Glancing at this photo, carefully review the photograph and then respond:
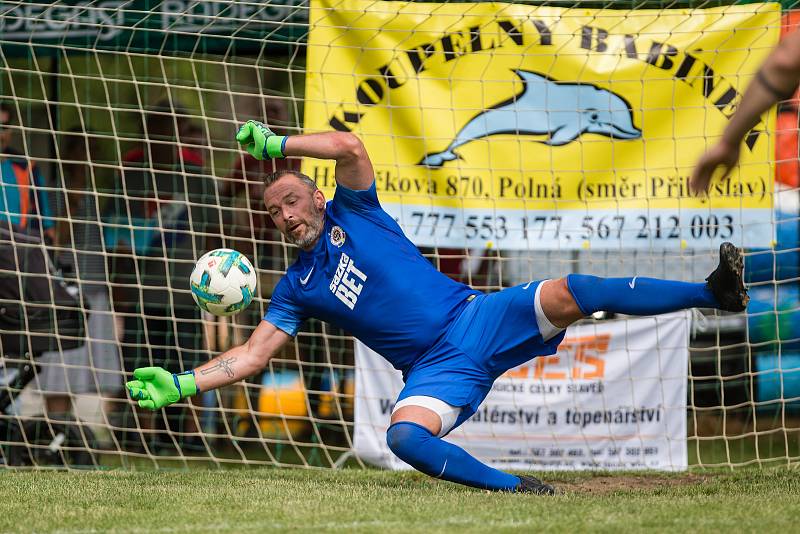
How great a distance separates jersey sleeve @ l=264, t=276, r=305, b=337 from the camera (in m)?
5.57

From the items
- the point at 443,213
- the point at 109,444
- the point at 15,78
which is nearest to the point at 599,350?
the point at 443,213

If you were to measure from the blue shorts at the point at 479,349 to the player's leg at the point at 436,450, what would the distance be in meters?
0.07

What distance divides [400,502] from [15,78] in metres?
6.52

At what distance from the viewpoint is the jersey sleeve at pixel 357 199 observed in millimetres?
5434

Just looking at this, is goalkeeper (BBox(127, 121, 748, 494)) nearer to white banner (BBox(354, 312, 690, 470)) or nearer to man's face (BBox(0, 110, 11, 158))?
white banner (BBox(354, 312, 690, 470))

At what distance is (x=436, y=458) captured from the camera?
4.90 meters

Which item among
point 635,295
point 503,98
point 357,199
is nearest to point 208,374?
point 357,199

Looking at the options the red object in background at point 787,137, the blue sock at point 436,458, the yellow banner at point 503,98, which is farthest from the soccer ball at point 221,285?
the red object in background at point 787,137

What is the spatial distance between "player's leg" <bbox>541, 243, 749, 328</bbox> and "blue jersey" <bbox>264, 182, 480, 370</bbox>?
595 millimetres

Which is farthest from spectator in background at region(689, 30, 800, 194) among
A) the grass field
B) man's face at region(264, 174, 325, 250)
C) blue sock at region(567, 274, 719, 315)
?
man's face at region(264, 174, 325, 250)

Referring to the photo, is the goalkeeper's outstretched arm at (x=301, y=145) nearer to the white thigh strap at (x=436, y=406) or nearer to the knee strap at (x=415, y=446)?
the white thigh strap at (x=436, y=406)

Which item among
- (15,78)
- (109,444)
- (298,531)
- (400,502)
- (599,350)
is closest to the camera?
(298,531)

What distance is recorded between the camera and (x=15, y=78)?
961 centimetres

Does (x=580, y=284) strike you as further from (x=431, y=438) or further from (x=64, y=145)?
(x=64, y=145)
